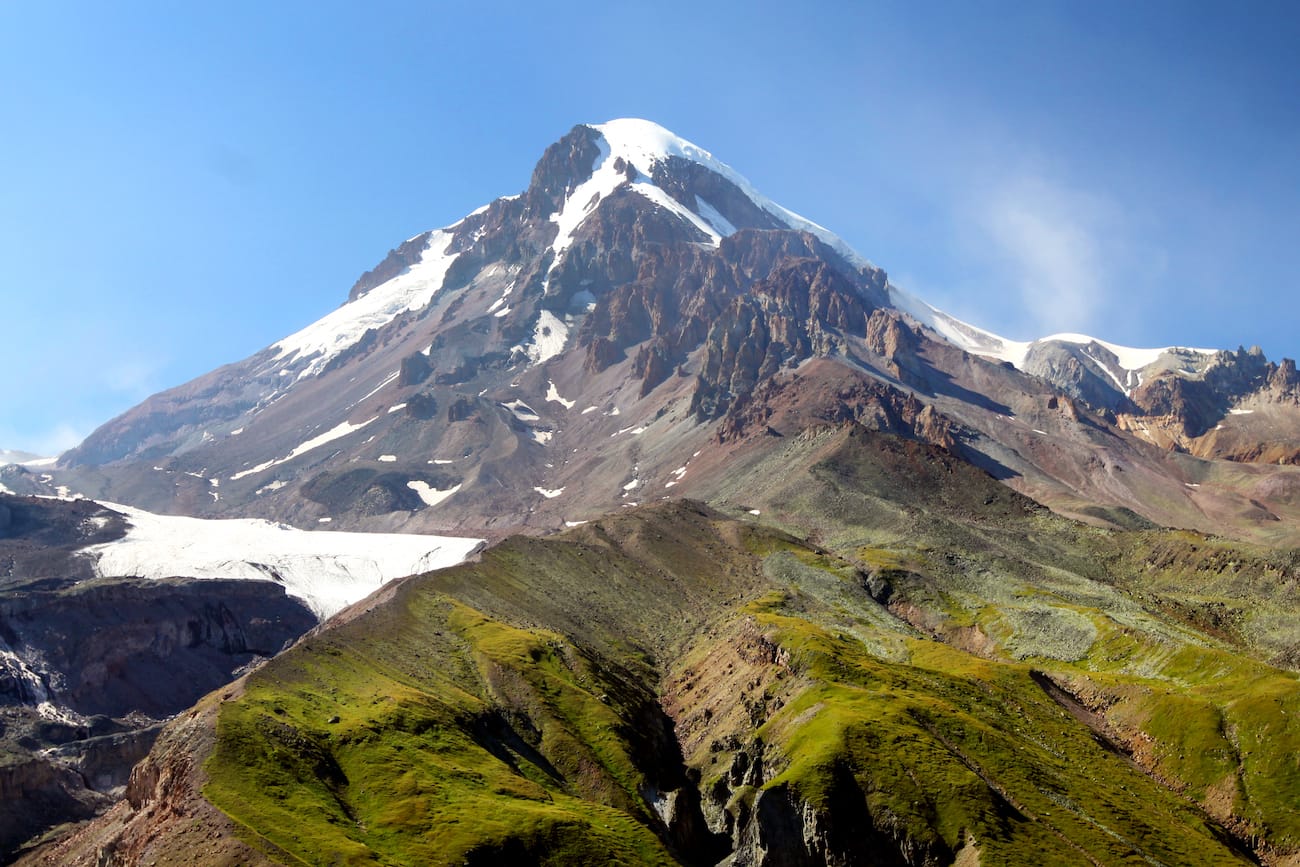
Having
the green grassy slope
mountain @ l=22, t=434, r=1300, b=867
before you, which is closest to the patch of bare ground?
mountain @ l=22, t=434, r=1300, b=867

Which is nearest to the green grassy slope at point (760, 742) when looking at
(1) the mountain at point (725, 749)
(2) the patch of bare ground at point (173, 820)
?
(1) the mountain at point (725, 749)

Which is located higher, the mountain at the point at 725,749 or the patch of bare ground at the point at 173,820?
the mountain at the point at 725,749

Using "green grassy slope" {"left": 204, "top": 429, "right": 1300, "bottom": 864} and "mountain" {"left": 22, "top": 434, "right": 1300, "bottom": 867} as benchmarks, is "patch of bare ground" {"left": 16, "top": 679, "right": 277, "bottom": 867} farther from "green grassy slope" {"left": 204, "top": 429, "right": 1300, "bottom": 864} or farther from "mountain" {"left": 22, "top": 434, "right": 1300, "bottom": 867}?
"green grassy slope" {"left": 204, "top": 429, "right": 1300, "bottom": 864}

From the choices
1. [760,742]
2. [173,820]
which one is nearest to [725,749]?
[760,742]

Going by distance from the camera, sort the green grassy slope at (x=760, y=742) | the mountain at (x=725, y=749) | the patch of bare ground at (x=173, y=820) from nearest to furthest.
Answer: the patch of bare ground at (x=173, y=820), the mountain at (x=725, y=749), the green grassy slope at (x=760, y=742)

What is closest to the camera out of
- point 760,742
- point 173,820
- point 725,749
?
point 173,820

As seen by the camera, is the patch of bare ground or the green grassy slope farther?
the green grassy slope

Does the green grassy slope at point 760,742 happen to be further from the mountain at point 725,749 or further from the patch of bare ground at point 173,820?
the patch of bare ground at point 173,820

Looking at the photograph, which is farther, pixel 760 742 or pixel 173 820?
pixel 760 742

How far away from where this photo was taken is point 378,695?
366 feet

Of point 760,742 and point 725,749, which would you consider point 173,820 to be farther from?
point 725,749

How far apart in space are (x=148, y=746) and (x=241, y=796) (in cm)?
10199

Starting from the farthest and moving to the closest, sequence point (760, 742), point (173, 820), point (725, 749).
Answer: point (725, 749)
point (760, 742)
point (173, 820)

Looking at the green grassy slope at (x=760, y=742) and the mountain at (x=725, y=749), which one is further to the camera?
the green grassy slope at (x=760, y=742)
